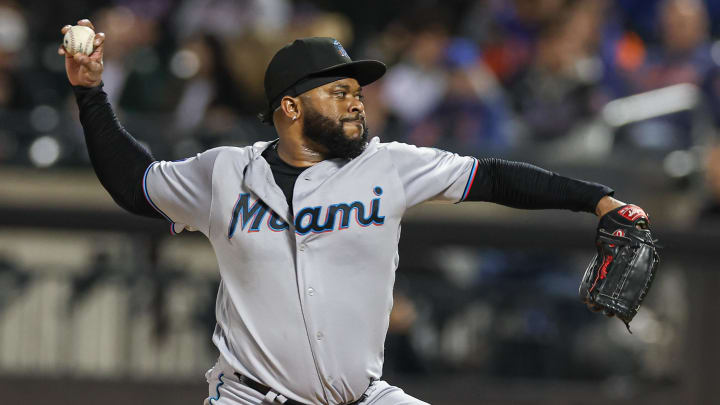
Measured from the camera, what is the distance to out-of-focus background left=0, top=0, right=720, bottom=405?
6.66 metres

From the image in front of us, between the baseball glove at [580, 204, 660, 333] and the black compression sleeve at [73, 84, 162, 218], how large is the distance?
1.55m

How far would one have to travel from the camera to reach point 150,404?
22.0 ft

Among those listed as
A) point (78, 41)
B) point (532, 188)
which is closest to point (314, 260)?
point (532, 188)

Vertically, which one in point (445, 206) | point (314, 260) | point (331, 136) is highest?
point (331, 136)

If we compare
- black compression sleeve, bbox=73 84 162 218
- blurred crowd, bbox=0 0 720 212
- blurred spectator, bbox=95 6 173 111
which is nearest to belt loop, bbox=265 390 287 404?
black compression sleeve, bbox=73 84 162 218

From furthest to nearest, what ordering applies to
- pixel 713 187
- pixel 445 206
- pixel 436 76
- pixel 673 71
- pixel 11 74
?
pixel 11 74, pixel 436 76, pixel 445 206, pixel 673 71, pixel 713 187

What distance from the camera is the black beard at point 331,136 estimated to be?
3791 millimetres

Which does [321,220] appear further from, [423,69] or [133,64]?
[133,64]

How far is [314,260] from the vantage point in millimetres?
3693

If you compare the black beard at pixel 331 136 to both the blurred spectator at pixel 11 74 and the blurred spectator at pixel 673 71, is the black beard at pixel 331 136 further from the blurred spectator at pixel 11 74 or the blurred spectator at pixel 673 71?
the blurred spectator at pixel 11 74

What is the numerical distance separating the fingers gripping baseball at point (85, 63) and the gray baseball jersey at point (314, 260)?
527 millimetres

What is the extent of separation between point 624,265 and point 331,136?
1.04 meters

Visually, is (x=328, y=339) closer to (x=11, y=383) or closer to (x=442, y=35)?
(x=11, y=383)

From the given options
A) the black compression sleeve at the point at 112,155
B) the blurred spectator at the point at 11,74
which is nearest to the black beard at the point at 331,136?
the black compression sleeve at the point at 112,155
